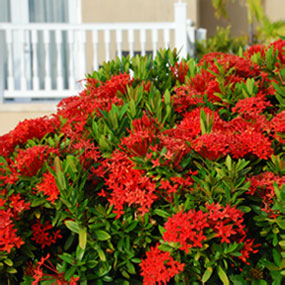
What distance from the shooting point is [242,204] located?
223 centimetres

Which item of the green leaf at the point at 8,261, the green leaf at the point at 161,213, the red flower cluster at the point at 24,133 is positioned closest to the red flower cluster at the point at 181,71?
the red flower cluster at the point at 24,133

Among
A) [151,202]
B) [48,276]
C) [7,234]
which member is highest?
[151,202]

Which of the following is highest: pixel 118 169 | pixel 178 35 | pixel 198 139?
pixel 178 35

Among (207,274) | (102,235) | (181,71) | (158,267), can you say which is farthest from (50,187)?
(181,71)

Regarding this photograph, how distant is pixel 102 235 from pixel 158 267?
0.96 feet

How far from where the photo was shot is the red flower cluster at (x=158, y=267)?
80.0 inches

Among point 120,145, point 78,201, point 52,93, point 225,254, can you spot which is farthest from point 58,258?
point 52,93

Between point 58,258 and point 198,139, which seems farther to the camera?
point 58,258

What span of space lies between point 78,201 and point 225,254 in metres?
0.70

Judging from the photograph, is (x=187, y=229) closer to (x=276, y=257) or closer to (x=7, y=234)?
(x=276, y=257)

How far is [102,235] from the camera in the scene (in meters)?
2.06

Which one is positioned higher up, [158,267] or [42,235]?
[42,235]

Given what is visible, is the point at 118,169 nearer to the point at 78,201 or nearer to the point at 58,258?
the point at 78,201

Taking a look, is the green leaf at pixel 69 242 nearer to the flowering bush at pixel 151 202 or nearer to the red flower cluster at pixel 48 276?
the flowering bush at pixel 151 202
